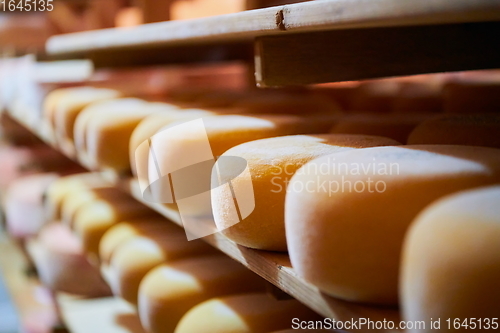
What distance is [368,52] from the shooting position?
0.87m

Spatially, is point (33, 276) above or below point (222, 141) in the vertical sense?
below

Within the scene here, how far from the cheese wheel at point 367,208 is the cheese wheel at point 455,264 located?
0.25 ft

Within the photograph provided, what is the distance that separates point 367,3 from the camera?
0.54 m

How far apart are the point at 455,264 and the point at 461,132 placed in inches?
14.8

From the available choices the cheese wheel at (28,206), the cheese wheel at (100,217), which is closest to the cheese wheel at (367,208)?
the cheese wheel at (100,217)

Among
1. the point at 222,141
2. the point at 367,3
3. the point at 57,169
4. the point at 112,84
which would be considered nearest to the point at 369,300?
the point at 367,3

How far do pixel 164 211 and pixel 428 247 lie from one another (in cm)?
70

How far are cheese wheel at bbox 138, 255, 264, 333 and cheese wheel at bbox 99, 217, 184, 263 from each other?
237 mm

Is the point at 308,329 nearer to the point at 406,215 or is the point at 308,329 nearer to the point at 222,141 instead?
the point at 222,141

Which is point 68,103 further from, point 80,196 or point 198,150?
point 198,150

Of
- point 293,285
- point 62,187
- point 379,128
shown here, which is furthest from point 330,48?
point 62,187

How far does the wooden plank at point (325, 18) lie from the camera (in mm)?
481

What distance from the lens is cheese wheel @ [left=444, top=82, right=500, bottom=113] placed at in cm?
112

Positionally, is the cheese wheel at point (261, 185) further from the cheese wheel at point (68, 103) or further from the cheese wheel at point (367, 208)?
the cheese wheel at point (68, 103)
